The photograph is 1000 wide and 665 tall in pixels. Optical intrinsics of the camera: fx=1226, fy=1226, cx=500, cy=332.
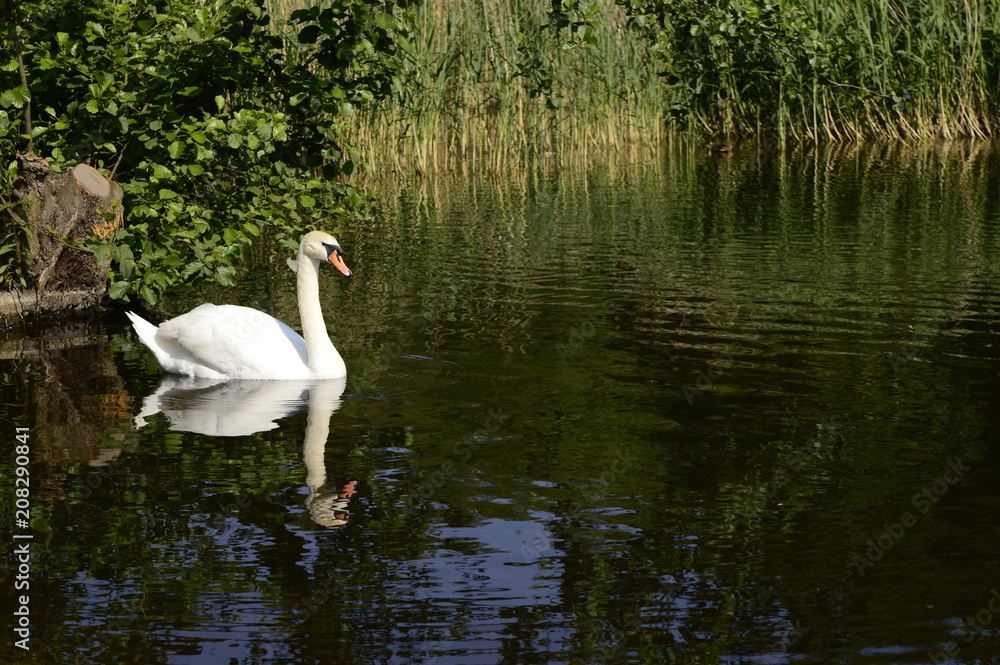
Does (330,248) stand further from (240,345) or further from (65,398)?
(65,398)

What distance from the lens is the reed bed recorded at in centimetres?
1838

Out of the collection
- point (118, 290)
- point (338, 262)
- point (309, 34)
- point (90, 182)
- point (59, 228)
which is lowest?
point (118, 290)

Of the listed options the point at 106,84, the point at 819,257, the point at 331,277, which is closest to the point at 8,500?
the point at 106,84

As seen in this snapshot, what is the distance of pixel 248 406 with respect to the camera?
7.62m

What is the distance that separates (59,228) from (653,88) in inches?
553

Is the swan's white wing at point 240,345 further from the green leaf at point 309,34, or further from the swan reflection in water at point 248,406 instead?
the green leaf at point 309,34

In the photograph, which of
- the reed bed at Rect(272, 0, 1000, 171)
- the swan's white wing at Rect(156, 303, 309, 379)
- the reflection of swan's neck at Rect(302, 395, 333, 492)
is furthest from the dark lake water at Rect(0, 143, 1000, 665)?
the reed bed at Rect(272, 0, 1000, 171)

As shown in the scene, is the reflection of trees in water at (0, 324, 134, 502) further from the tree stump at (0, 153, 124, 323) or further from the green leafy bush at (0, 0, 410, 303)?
the green leafy bush at (0, 0, 410, 303)

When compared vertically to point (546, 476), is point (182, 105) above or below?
above

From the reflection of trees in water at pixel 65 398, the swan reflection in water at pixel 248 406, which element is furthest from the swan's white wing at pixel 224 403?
the reflection of trees in water at pixel 65 398

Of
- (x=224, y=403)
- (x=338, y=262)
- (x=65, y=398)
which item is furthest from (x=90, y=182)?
(x=224, y=403)

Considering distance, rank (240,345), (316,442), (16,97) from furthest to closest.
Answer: (16,97) < (240,345) < (316,442)

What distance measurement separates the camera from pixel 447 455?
6406 millimetres

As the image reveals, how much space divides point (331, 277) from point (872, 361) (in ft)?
18.5
